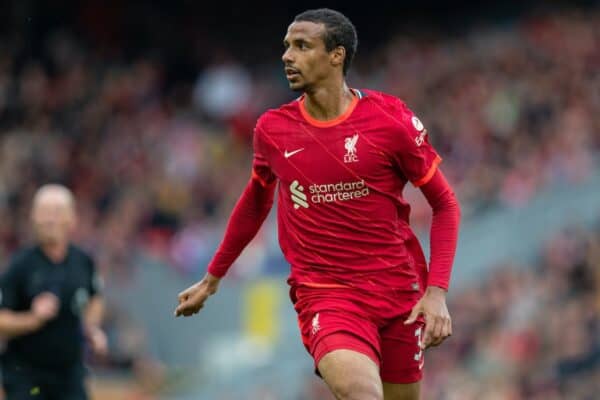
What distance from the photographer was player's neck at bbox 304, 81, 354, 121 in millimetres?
6855

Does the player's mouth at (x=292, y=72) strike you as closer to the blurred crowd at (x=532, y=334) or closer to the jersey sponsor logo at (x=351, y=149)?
the jersey sponsor logo at (x=351, y=149)

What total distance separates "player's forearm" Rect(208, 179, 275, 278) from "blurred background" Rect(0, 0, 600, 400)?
6.82m

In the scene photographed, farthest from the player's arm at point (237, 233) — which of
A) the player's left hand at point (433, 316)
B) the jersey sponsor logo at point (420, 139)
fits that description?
the player's left hand at point (433, 316)

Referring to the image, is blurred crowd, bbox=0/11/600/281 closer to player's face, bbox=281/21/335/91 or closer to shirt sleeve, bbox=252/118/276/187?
shirt sleeve, bbox=252/118/276/187

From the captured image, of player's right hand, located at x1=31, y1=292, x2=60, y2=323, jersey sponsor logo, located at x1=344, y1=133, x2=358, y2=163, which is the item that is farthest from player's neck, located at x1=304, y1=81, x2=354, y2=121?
player's right hand, located at x1=31, y1=292, x2=60, y2=323

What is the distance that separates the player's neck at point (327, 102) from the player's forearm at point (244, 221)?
0.61 m

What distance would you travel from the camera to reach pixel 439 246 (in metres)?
6.90

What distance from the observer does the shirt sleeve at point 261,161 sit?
7020 mm

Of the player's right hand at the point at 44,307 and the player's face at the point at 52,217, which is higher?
the player's face at the point at 52,217

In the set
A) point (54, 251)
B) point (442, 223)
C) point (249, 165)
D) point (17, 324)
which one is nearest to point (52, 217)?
point (54, 251)

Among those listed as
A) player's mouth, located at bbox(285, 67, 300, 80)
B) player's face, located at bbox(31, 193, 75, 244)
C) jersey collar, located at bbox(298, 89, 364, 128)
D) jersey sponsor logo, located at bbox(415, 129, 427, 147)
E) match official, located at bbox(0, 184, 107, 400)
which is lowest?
match official, located at bbox(0, 184, 107, 400)

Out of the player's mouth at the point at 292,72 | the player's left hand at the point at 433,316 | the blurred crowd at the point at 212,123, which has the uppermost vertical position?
the player's mouth at the point at 292,72

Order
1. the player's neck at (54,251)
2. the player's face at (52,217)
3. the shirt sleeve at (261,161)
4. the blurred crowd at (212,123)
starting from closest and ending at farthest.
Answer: the shirt sleeve at (261,161)
the player's face at (52,217)
the player's neck at (54,251)
the blurred crowd at (212,123)

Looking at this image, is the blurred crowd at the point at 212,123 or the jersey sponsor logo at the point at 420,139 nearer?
the jersey sponsor logo at the point at 420,139
